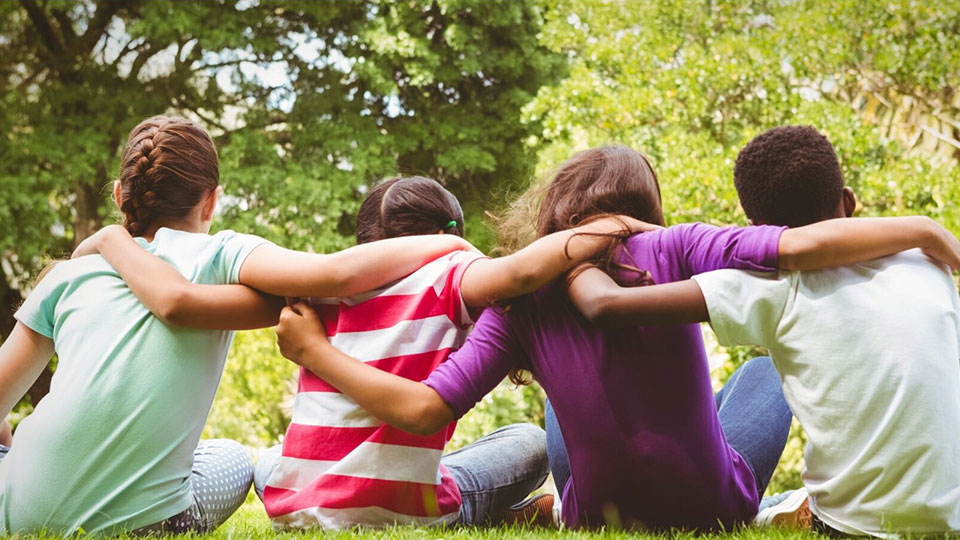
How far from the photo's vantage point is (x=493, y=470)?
2.65m

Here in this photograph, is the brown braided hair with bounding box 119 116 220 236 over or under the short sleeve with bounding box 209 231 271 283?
over

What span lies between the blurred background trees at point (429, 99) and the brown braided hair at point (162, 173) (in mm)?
4697

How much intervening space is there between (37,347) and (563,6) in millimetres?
9390

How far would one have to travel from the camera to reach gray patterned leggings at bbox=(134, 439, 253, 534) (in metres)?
2.30

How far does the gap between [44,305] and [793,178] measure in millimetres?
2075

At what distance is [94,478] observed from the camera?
7.02ft

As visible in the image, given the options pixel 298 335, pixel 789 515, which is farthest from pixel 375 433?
pixel 789 515

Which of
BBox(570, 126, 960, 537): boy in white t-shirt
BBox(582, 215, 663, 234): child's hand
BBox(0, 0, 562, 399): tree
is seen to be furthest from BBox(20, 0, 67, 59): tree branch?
BBox(570, 126, 960, 537): boy in white t-shirt

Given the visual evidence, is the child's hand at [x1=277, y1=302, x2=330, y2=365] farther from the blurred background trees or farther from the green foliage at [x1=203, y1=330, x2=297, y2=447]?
the green foliage at [x1=203, y1=330, x2=297, y2=447]

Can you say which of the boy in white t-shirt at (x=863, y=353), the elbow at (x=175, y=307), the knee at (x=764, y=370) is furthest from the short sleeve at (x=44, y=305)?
the knee at (x=764, y=370)

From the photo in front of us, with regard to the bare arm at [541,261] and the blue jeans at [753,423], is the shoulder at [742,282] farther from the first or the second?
the blue jeans at [753,423]

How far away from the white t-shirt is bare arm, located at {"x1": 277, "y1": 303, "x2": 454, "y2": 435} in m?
0.73

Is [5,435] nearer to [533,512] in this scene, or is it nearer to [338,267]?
[338,267]

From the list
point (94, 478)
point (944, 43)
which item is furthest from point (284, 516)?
point (944, 43)
